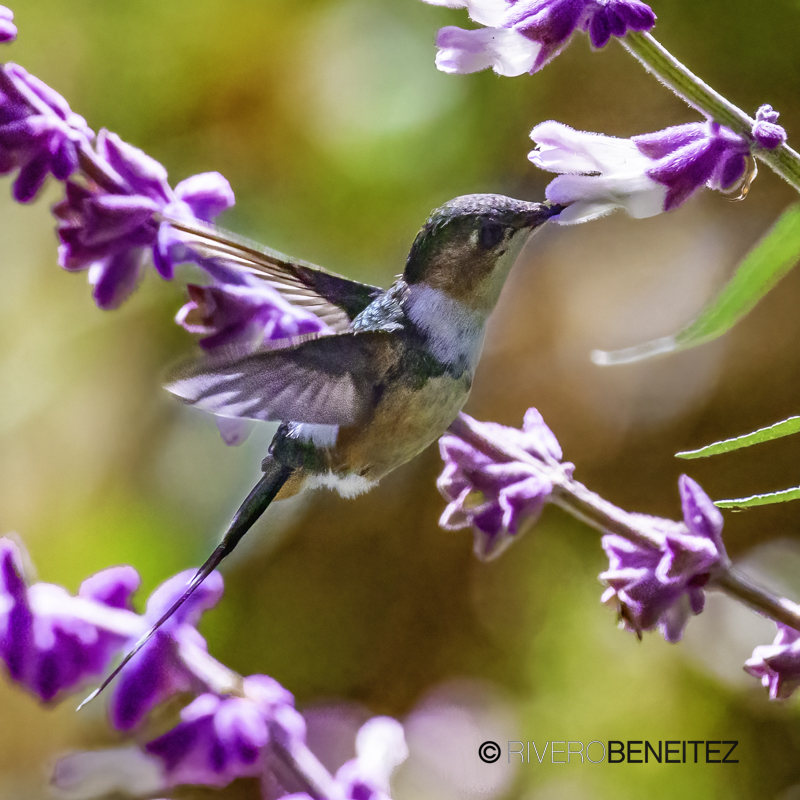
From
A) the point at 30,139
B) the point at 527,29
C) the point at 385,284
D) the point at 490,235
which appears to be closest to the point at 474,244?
the point at 490,235

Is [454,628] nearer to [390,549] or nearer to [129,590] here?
[390,549]

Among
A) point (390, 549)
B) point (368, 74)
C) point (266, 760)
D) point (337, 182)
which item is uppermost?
point (368, 74)

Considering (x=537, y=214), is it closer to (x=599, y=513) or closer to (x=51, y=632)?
(x=599, y=513)

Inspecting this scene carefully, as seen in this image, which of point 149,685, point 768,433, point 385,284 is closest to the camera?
point 768,433

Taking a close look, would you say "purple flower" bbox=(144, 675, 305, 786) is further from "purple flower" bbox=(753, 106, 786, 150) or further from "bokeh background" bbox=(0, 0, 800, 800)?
"bokeh background" bbox=(0, 0, 800, 800)

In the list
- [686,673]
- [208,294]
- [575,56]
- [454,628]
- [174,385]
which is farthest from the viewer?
[575,56]

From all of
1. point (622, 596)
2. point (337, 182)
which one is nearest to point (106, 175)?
point (622, 596)
